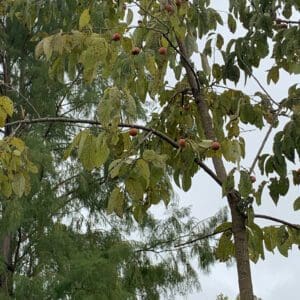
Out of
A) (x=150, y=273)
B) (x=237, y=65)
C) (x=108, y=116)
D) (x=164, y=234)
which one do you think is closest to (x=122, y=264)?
(x=150, y=273)

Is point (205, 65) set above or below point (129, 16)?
below

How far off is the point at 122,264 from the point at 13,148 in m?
3.40

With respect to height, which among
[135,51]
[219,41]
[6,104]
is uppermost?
[219,41]

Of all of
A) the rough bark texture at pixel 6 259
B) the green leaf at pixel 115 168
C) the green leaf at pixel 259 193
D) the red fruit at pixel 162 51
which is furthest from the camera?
the rough bark texture at pixel 6 259

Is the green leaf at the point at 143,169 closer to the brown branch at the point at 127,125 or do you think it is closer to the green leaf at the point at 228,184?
the brown branch at the point at 127,125

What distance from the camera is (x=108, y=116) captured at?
4.57ft

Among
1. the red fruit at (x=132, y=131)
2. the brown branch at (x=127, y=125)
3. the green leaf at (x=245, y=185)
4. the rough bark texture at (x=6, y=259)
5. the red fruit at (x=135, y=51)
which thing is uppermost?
the rough bark texture at (x=6, y=259)

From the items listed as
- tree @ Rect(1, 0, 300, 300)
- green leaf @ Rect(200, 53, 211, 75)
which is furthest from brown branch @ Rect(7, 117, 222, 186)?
green leaf @ Rect(200, 53, 211, 75)

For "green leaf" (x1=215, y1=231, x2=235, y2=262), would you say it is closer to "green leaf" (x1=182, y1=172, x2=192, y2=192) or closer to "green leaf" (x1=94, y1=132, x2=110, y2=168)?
"green leaf" (x1=182, y1=172, x2=192, y2=192)

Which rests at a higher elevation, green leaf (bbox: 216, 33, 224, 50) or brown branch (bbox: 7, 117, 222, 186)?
green leaf (bbox: 216, 33, 224, 50)

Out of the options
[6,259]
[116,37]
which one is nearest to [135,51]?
[116,37]

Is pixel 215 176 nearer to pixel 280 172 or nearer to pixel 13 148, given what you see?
pixel 280 172

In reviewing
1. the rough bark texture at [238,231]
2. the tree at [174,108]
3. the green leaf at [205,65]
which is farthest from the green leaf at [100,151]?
the green leaf at [205,65]

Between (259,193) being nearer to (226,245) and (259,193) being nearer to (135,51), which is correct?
(226,245)
